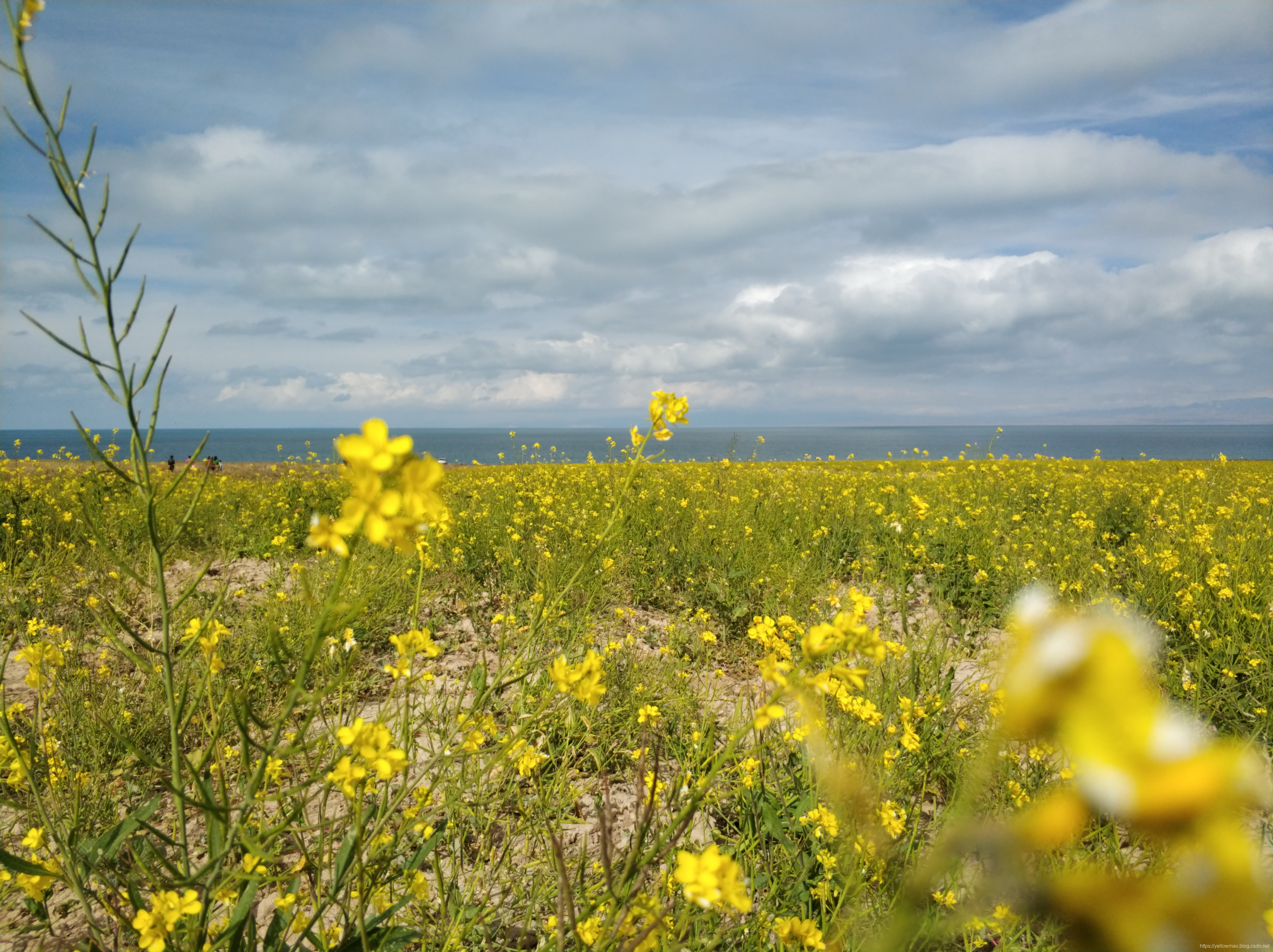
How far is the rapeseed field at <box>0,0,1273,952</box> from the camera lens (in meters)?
0.31

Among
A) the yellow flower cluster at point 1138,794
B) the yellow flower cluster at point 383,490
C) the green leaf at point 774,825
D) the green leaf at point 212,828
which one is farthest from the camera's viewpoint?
the green leaf at point 774,825

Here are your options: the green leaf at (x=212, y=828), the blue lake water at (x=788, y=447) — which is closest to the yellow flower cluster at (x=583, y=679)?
the green leaf at (x=212, y=828)

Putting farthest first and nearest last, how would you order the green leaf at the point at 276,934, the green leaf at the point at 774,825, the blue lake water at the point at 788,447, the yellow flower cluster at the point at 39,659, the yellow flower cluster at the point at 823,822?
the blue lake water at the point at 788,447
the green leaf at the point at 774,825
the yellow flower cluster at the point at 823,822
the yellow flower cluster at the point at 39,659
the green leaf at the point at 276,934

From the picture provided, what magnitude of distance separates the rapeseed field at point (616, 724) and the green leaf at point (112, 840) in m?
0.01

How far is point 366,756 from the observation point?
1.17m

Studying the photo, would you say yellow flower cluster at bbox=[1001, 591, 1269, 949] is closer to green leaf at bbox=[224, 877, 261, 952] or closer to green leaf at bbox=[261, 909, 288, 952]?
green leaf at bbox=[224, 877, 261, 952]

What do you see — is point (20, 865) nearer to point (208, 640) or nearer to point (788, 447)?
point (208, 640)

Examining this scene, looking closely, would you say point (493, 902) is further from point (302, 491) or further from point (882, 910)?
point (302, 491)

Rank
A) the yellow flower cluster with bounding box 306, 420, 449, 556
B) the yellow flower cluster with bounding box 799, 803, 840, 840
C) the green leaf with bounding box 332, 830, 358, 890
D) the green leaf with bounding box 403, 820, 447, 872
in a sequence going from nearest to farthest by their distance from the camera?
1. the yellow flower cluster with bounding box 306, 420, 449, 556
2. the green leaf with bounding box 332, 830, 358, 890
3. the green leaf with bounding box 403, 820, 447, 872
4. the yellow flower cluster with bounding box 799, 803, 840, 840

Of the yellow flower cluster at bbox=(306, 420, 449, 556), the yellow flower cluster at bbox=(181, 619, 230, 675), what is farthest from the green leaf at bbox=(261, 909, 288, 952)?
the yellow flower cluster at bbox=(306, 420, 449, 556)

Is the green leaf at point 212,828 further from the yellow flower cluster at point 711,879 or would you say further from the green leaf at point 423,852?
the yellow flower cluster at point 711,879

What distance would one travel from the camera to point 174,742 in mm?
1190

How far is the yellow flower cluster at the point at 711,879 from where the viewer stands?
3.00 ft

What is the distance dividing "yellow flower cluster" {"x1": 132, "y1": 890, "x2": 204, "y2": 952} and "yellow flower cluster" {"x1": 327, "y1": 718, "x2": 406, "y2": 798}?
1.04 ft
